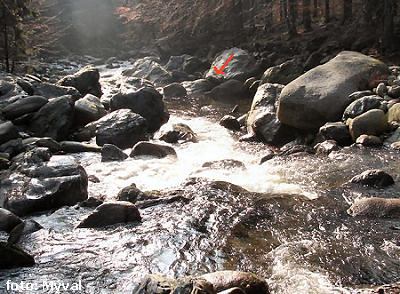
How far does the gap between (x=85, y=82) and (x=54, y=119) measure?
6.12 meters

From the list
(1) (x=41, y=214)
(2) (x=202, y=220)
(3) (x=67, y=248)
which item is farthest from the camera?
(1) (x=41, y=214)

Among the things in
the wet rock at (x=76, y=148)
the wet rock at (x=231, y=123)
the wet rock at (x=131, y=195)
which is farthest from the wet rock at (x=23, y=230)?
the wet rock at (x=231, y=123)

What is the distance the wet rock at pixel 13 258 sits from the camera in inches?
220

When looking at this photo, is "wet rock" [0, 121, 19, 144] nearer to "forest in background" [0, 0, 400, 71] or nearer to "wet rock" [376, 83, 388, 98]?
"forest in background" [0, 0, 400, 71]

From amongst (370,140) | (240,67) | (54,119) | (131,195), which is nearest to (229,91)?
(240,67)

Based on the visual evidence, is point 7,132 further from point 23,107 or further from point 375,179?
point 375,179

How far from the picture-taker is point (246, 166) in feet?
32.3

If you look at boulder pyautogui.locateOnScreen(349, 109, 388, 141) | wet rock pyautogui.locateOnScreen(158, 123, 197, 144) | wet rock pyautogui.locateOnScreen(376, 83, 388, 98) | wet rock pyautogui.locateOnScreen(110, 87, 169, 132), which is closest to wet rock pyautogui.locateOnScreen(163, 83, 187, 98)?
wet rock pyautogui.locateOnScreen(110, 87, 169, 132)

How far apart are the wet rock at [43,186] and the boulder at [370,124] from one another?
629 cm

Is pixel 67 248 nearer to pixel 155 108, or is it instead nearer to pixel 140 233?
pixel 140 233

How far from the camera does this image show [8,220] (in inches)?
277

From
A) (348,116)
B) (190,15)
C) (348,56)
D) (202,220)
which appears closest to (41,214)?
(202,220)

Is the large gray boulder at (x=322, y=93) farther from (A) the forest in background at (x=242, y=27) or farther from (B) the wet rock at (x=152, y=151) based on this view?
(A) the forest in background at (x=242, y=27)

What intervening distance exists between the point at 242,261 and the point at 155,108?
10202 millimetres
